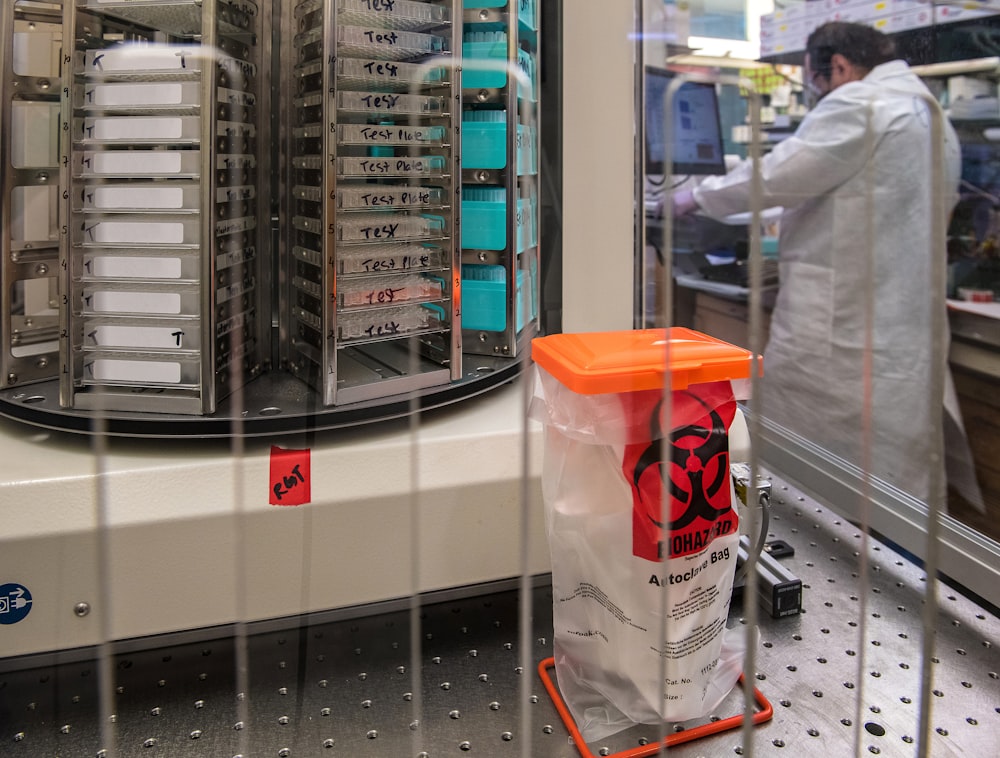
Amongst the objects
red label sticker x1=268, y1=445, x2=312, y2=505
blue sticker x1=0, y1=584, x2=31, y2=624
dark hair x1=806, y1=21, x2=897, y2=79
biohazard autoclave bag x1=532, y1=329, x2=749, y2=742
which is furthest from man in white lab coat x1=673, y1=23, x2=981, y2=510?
blue sticker x1=0, y1=584, x2=31, y2=624

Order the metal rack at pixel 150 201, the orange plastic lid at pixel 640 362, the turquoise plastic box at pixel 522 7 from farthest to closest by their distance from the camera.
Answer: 1. the turquoise plastic box at pixel 522 7
2. the metal rack at pixel 150 201
3. the orange plastic lid at pixel 640 362

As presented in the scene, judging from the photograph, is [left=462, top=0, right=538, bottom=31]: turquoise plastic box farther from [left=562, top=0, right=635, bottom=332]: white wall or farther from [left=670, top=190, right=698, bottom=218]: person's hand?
[left=670, top=190, right=698, bottom=218]: person's hand

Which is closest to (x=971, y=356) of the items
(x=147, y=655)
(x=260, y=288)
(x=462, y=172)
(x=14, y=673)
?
(x=462, y=172)

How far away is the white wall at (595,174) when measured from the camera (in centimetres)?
85

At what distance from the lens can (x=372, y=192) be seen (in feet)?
2.52

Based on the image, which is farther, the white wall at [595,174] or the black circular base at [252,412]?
the white wall at [595,174]

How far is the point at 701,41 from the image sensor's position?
2.02ft

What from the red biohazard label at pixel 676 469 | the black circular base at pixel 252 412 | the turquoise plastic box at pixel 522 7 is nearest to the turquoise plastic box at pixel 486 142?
the turquoise plastic box at pixel 522 7

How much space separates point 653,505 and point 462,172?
0.44m

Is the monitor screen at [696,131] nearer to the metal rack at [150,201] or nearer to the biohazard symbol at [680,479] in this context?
the biohazard symbol at [680,479]

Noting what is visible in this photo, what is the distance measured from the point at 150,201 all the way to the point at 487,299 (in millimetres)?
355

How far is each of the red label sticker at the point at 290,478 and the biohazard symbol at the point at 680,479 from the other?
283 mm

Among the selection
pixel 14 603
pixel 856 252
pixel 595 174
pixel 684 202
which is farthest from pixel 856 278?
pixel 14 603

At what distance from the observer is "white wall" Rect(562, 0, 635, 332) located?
85 cm
